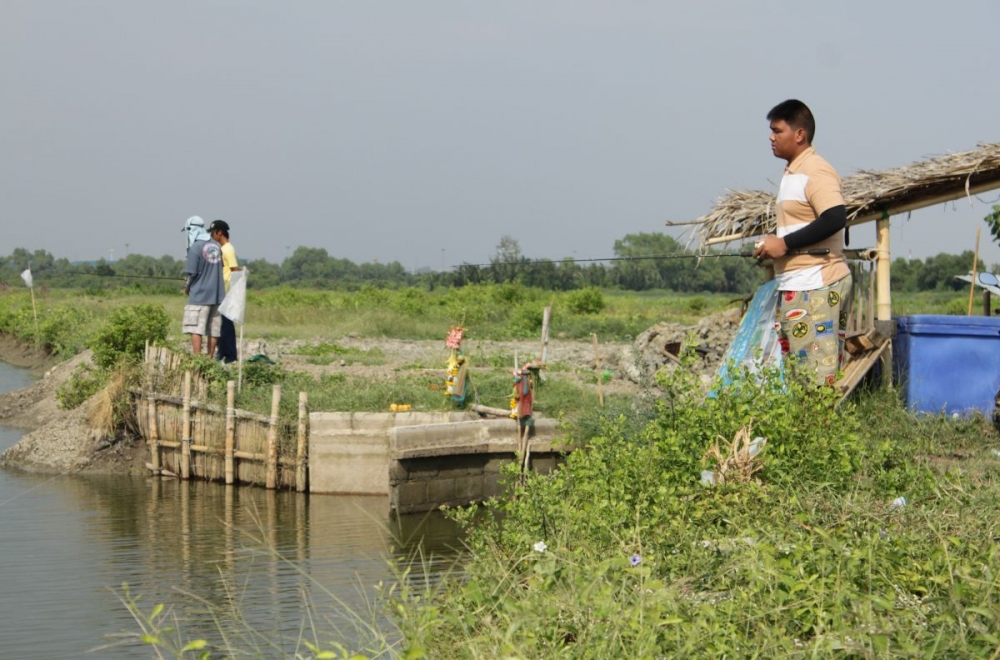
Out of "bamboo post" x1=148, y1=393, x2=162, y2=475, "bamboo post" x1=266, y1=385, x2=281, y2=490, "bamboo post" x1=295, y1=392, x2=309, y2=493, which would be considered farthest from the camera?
"bamboo post" x1=148, y1=393, x2=162, y2=475

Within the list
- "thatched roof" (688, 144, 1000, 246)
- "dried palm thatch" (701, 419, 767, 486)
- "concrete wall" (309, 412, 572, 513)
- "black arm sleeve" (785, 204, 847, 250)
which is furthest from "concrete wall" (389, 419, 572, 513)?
"dried palm thatch" (701, 419, 767, 486)

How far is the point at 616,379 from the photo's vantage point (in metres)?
15.6

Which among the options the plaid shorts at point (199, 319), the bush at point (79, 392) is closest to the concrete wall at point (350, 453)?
the plaid shorts at point (199, 319)

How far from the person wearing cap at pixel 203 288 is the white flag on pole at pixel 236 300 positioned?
1.01 ft

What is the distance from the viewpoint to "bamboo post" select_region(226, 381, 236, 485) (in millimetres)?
11756

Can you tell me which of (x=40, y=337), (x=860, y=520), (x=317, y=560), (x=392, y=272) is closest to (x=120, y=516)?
(x=317, y=560)

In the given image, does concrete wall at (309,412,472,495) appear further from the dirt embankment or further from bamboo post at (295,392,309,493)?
the dirt embankment

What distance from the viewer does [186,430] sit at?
12203 millimetres

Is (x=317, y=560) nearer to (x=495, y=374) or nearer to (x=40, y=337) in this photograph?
(x=495, y=374)

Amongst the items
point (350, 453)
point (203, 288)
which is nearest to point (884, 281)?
point (350, 453)

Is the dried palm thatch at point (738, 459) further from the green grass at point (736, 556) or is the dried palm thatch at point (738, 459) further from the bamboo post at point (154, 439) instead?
the bamboo post at point (154, 439)

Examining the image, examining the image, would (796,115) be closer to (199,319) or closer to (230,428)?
Answer: (230,428)

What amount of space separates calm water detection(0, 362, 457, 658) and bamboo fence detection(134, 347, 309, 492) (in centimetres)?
19

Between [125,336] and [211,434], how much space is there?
89.5 inches
